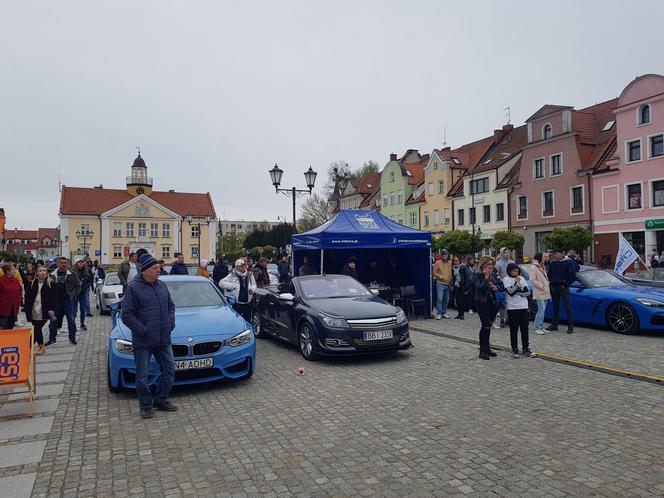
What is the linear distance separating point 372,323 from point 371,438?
11.6 ft

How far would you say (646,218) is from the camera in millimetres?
32594

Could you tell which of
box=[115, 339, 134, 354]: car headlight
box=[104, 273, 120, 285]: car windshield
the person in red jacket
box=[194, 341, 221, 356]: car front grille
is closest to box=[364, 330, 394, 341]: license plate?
box=[194, 341, 221, 356]: car front grille

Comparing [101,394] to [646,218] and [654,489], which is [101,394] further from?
[646,218]

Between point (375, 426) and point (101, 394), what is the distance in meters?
3.81

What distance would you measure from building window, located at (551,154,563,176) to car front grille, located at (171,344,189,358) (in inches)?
1495

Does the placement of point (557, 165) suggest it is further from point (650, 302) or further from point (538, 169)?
point (650, 302)

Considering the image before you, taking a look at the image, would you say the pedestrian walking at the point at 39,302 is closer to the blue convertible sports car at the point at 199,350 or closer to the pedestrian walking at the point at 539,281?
the blue convertible sports car at the point at 199,350

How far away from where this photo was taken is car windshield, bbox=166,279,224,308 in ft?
26.8

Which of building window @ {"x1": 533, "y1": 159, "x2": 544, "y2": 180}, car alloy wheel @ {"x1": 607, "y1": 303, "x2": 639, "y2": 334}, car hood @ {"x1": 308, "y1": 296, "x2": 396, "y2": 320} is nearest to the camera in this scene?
car hood @ {"x1": 308, "y1": 296, "x2": 396, "y2": 320}

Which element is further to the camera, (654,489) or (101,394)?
(101,394)

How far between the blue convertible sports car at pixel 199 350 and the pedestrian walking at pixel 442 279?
786 cm

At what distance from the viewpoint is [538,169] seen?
135ft

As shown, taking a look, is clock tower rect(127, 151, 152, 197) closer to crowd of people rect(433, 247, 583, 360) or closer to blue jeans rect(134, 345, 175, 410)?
crowd of people rect(433, 247, 583, 360)

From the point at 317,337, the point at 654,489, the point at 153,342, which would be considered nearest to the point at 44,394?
the point at 153,342
